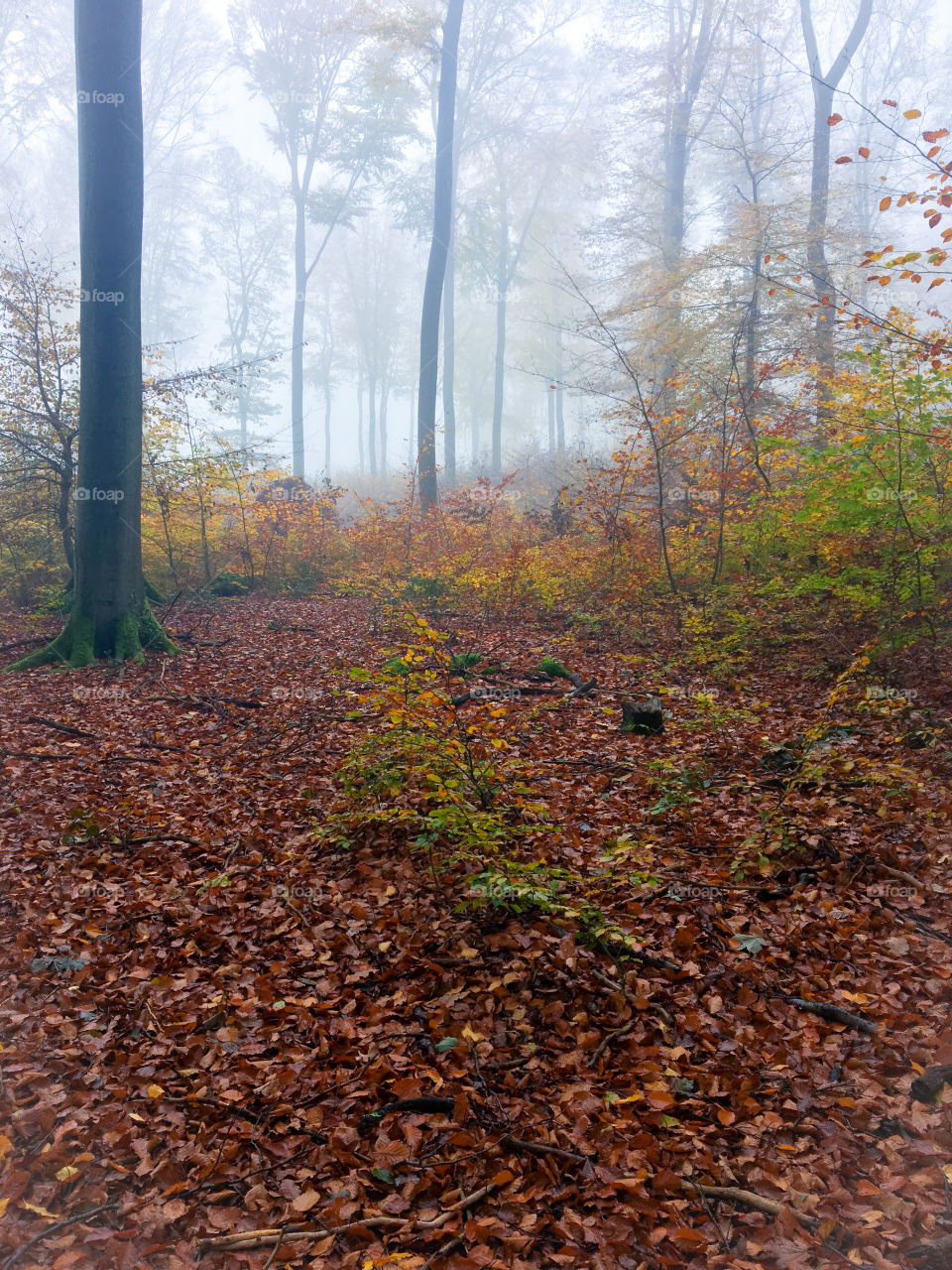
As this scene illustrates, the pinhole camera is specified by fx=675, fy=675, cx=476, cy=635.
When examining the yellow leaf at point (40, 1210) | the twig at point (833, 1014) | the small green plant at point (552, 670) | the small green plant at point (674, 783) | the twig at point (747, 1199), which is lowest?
the yellow leaf at point (40, 1210)

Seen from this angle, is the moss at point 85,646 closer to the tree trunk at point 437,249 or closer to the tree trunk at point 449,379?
the tree trunk at point 437,249

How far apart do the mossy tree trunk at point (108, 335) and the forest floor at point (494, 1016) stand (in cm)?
260

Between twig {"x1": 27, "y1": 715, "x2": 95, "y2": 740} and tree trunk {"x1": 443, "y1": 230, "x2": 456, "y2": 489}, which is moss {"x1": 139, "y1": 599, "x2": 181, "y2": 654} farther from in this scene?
tree trunk {"x1": 443, "y1": 230, "x2": 456, "y2": 489}

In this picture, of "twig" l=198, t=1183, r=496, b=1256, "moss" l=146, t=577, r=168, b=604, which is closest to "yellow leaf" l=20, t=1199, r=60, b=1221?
"twig" l=198, t=1183, r=496, b=1256

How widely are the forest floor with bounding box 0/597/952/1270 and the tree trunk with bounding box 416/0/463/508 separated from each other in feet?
37.1

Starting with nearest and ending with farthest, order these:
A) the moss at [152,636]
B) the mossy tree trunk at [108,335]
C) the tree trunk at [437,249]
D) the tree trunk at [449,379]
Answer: the mossy tree trunk at [108,335] → the moss at [152,636] → the tree trunk at [437,249] → the tree trunk at [449,379]

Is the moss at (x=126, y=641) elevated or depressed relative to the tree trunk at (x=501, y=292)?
depressed

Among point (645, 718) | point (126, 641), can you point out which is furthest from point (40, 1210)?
point (126, 641)

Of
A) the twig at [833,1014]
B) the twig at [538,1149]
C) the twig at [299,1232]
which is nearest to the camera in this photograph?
the twig at [299,1232]

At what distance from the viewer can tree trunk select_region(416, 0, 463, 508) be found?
15.6 meters

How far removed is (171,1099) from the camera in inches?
105

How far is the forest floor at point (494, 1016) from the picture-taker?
2.21 metres

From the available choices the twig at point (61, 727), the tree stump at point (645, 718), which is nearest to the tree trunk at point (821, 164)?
the tree stump at point (645, 718)

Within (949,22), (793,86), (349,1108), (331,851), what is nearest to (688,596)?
(331,851)
